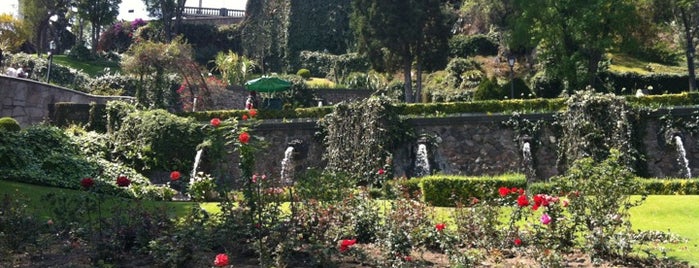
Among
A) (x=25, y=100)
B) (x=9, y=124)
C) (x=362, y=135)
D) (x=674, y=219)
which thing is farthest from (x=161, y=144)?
(x=674, y=219)

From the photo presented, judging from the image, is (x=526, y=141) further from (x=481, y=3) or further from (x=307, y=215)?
(x=481, y=3)

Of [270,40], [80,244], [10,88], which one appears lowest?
[80,244]

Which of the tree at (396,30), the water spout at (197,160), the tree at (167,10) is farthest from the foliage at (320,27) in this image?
the water spout at (197,160)

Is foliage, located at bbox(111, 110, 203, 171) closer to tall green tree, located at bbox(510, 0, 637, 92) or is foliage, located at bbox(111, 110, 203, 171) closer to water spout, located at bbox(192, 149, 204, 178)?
water spout, located at bbox(192, 149, 204, 178)

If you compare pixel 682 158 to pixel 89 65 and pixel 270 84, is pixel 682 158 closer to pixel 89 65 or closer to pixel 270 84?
pixel 270 84

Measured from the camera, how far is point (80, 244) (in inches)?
401

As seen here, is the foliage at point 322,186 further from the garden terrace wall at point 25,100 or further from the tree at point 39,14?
the tree at point 39,14

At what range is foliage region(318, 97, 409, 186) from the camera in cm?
2189

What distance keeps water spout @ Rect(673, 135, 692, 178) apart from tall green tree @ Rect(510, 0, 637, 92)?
9.73m

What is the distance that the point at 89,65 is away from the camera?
46.5 m

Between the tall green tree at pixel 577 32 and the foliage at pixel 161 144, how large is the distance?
49.6ft

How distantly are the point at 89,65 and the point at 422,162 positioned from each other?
29.8 meters

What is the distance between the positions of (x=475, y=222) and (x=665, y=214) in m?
4.15

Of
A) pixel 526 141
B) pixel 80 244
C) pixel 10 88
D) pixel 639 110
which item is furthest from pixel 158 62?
pixel 80 244
